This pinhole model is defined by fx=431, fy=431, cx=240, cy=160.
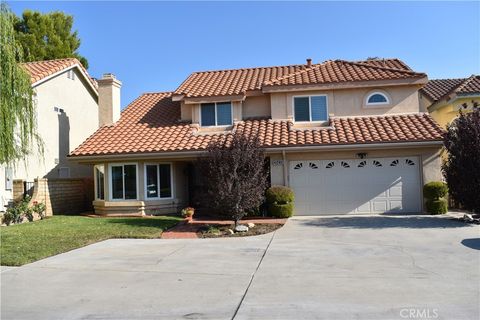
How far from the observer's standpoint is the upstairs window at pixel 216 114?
18.7 metres

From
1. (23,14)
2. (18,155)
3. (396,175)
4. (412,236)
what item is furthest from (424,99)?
(23,14)

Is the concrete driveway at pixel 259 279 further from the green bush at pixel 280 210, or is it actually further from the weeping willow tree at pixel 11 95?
the green bush at pixel 280 210

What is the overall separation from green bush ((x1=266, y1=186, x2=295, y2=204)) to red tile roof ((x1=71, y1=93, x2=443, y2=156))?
64.1 inches

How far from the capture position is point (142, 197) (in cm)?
1744

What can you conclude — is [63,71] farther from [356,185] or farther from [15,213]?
[356,185]

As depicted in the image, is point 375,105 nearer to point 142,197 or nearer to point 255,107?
Answer: point 255,107

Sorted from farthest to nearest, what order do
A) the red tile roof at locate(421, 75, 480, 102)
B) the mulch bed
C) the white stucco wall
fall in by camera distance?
1. the red tile roof at locate(421, 75, 480, 102)
2. the white stucco wall
3. the mulch bed

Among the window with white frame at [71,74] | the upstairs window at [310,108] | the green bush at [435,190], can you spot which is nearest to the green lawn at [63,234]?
the upstairs window at [310,108]

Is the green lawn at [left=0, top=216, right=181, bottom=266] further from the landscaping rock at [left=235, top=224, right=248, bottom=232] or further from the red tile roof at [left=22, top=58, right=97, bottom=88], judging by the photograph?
the red tile roof at [left=22, top=58, right=97, bottom=88]

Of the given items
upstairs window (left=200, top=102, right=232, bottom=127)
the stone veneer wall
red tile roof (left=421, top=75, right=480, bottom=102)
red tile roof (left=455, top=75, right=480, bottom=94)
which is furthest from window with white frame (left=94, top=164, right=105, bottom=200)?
red tile roof (left=455, top=75, right=480, bottom=94)

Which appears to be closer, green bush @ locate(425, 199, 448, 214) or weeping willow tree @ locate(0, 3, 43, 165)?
weeping willow tree @ locate(0, 3, 43, 165)

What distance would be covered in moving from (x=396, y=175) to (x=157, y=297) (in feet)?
39.8

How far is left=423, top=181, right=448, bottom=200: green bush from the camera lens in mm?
15125

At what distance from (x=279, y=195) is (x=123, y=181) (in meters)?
6.56
